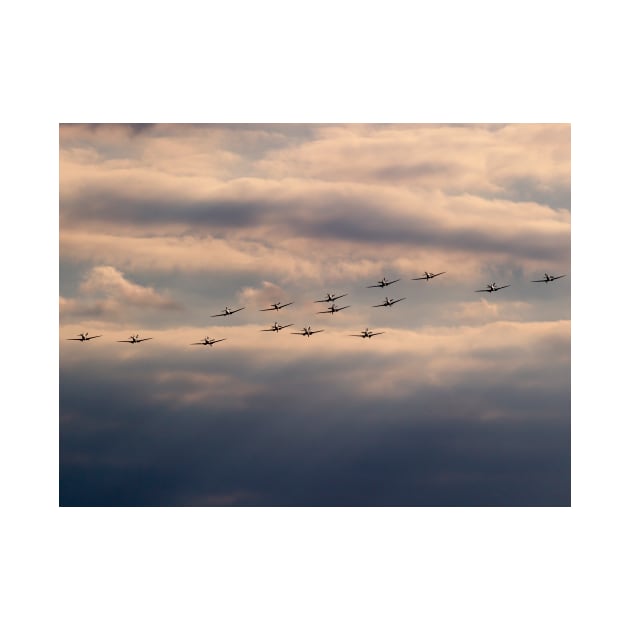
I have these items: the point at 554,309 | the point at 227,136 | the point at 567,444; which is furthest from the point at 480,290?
the point at 227,136

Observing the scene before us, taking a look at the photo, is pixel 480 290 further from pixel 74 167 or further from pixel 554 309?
pixel 74 167

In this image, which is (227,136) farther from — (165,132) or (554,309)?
(554,309)

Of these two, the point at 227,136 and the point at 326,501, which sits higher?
the point at 227,136

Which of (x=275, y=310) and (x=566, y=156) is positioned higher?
(x=566, y=156)
